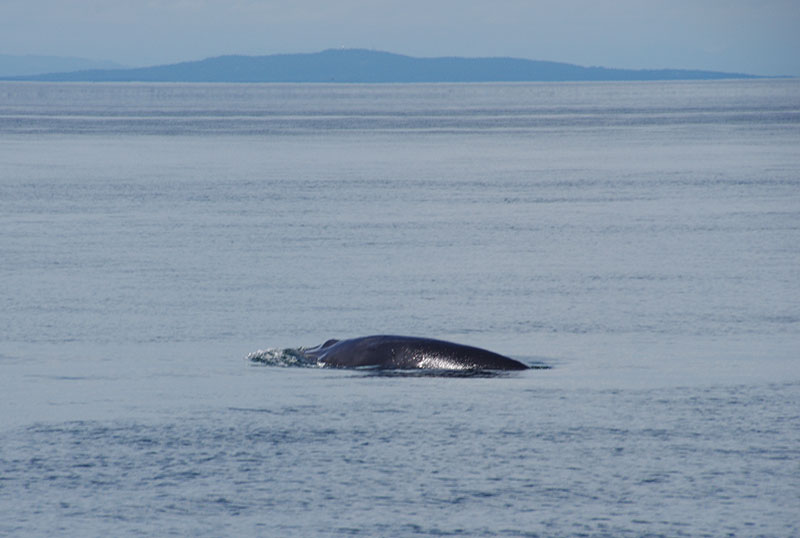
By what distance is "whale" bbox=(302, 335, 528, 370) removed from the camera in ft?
51.3

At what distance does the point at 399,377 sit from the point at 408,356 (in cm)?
63

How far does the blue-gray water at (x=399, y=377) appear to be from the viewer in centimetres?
1038

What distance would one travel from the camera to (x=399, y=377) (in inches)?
601

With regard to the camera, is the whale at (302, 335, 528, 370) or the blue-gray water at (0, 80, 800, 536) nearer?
the blue-gray water at (0, 80, 800, 536)

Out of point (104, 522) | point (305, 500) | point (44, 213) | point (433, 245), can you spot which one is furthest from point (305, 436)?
point (44, 213)

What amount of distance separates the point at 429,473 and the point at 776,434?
10.6 ft

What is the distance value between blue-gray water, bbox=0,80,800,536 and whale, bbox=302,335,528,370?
51 cm

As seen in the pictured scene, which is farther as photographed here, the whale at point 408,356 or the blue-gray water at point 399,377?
the whale at point 408,356

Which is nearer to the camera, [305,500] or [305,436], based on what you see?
[305,500]

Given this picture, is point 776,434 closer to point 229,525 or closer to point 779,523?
point 779,523

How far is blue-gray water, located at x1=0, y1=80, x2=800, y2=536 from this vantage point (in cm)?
1038

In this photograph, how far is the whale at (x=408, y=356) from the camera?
15625 millimetres

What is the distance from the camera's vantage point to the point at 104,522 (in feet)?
32.5

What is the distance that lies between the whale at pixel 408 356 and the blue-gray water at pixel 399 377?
51 centimetres
